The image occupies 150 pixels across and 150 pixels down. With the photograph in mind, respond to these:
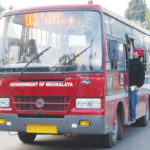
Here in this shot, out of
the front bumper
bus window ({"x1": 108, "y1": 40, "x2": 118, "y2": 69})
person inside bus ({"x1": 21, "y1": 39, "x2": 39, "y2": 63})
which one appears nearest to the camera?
the front bumper

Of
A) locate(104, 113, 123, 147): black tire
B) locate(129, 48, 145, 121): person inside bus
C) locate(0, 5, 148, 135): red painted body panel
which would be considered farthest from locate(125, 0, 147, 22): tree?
locate(0, 5, 148, 135): red painted body panel

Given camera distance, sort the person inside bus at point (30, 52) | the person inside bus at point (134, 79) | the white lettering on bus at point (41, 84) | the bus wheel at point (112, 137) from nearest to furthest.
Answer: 1. the white lettering on bus at point (41, 84)
2. the person inside bus at point (30, 52)
3. the bus wheel at point (112, 137)
4. the person inside bus at point (134, 79)

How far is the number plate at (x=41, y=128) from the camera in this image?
9016mm

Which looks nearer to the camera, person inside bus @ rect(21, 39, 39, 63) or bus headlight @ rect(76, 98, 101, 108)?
bus headlight @ rect(76, 98, 101, 108)

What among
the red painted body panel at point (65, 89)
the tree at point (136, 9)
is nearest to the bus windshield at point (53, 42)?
the red painted body panel at point (65, 89)

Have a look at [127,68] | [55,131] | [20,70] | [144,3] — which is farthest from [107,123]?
[144,3]

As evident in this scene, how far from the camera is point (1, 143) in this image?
10672mm

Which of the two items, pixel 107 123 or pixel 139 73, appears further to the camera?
pixel 139 73

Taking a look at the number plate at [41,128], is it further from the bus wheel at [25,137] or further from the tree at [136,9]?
the tree at [136,9]

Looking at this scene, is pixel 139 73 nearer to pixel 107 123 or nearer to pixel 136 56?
pixel 136 56

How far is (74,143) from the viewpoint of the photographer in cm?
1076

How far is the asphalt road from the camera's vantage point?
1016 cm

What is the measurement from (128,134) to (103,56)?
388 cm

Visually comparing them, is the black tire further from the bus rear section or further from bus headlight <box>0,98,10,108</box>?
bus headlight <box>0,98,10,108</box>
